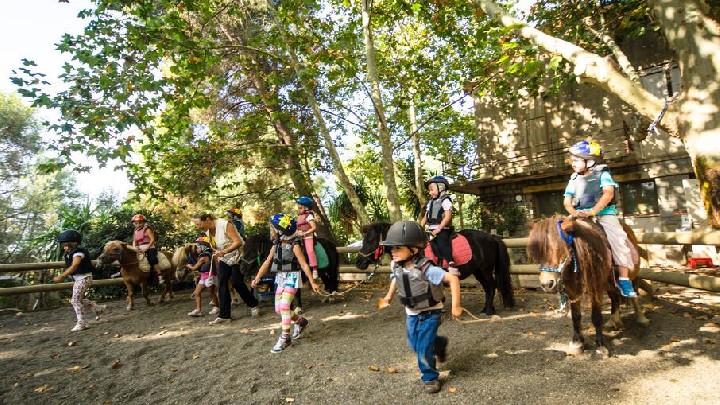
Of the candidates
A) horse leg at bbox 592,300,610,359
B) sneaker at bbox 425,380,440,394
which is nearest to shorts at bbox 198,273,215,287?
sneaker at bbox 425,380,440,394

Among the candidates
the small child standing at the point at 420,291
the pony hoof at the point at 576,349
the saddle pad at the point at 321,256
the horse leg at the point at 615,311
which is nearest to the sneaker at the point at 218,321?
the saddle pad at the point at 321,256

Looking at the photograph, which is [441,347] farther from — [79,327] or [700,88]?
[79,327]

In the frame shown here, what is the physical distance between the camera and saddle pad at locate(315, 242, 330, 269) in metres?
7.73

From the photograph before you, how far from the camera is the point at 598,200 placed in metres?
4.43

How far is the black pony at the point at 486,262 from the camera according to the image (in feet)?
20.3

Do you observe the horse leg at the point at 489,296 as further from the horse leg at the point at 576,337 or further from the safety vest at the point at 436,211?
the horse leg at the point at 576,337

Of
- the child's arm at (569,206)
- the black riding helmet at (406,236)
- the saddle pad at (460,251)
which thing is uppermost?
the child's arm at (569,206)

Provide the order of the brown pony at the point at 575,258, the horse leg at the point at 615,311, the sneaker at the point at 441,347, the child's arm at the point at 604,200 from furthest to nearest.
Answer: the horse leg at the point at 615,311 → the child's arm at the point at 604,200 → the sneaker at the point at 441,347 → the brown pony at the point at 575,258

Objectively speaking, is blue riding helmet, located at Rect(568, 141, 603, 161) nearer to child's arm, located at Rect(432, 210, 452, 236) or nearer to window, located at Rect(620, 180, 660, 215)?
child's arm, located at Rect(432, 210, 452, 236)

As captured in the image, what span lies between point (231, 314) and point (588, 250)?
637cm

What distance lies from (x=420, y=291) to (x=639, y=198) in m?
13.4

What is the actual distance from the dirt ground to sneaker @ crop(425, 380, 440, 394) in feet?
0.17

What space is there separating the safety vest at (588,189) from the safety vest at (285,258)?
3.72 m

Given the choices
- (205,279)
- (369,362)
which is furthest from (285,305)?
(205,279)
